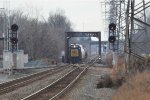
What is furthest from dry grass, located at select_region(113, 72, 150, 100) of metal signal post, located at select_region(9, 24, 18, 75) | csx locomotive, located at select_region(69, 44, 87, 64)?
csx locomotive, located at select_region(69, 44, 87, 64)

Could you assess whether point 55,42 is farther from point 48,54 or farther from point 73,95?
point 73,95

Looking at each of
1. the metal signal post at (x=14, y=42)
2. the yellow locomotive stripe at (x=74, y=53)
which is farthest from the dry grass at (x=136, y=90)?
the yellow locomotive stripe at (x=74, y=53)

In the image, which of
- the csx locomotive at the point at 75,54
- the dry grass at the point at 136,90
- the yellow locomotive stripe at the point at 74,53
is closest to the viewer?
the dry grass at the point at 136,90

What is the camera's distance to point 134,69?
27.6m

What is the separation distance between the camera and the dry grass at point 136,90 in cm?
1556

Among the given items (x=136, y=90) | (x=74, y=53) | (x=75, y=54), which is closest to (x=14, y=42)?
(x=136, y=90)

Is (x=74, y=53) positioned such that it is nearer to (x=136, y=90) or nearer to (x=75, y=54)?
(x=75, y=54)

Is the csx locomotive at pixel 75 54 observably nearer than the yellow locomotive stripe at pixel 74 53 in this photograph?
Yes

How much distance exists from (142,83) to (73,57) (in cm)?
4858

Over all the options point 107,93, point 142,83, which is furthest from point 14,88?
point 142,83

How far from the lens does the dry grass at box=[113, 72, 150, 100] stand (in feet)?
51.0

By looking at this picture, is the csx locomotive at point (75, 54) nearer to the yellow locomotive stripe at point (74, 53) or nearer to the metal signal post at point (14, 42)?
the yellow locomotive stripe at point (74, 53)

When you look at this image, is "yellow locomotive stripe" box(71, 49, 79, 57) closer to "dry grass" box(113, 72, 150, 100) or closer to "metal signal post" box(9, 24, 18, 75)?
"metal signal post" box(9, 24, 18, 75)

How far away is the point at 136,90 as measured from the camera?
17688mm
